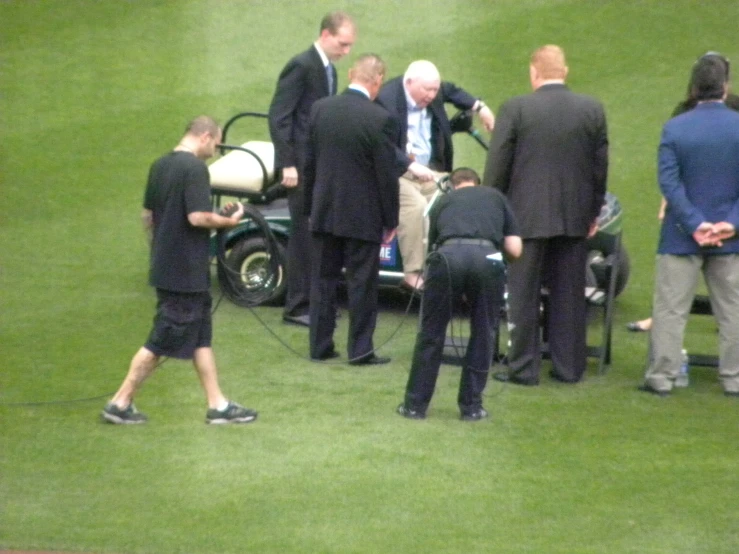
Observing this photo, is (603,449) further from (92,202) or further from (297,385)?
(92,202)

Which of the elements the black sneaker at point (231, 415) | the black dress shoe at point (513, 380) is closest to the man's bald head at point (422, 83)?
Answer: the black dress shoe at point (513, 380)

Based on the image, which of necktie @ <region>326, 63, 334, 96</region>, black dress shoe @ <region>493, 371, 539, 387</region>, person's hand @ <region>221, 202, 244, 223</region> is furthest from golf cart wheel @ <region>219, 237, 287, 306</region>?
person's hand @ <region>221, 202, 244, 223</region>

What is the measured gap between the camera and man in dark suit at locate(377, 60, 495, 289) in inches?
385

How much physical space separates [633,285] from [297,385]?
3.62m

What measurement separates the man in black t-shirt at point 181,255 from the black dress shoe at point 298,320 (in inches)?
89.9

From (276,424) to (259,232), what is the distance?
276 cm

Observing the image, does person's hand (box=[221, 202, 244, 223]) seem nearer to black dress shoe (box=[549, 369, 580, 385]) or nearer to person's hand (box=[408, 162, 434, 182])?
person's hand (box=[408, 162, 434, 182])

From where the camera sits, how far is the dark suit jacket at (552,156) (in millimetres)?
8734

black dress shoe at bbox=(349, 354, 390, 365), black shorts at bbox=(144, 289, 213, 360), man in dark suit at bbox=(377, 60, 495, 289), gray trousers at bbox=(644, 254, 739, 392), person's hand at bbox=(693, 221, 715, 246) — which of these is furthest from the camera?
man in dark suit at bbox=(377, 60, 495, 289)

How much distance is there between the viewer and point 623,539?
6457 mm

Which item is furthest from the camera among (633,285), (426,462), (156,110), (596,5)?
(596,5)

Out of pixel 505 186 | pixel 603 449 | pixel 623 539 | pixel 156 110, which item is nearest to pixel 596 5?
pixel 156 110

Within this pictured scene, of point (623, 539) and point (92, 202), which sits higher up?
point (92, 202)

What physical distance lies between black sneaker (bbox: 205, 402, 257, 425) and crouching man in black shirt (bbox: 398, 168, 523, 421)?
866 millimetres
